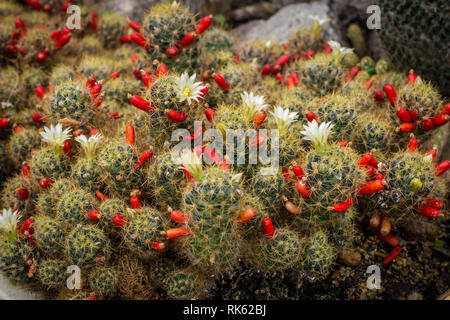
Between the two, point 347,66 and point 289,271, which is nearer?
point 289,271

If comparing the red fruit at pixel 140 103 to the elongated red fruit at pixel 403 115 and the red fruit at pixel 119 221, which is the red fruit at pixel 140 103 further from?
the elongated red fruit at pixel 403 115

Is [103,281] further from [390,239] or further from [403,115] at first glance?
[403,115]

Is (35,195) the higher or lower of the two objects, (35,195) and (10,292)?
the higher

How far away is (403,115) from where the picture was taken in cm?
344

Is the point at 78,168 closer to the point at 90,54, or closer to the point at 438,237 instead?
the point at 90,54

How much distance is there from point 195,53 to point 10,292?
2.60m

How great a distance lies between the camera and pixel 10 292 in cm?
321

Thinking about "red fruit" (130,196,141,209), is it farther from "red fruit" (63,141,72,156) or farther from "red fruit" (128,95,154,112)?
"red fruit" (63,141,72,156)

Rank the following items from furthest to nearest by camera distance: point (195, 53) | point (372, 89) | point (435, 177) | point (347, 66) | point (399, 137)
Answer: point (347, 66) → point (372, 89) → point (195, 53) → point (399, 137) → point (435, 177)

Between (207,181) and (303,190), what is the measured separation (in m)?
0.72

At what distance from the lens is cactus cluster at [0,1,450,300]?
2859mm

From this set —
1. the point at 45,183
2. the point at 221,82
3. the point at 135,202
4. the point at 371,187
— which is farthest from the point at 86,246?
the point at 371,187

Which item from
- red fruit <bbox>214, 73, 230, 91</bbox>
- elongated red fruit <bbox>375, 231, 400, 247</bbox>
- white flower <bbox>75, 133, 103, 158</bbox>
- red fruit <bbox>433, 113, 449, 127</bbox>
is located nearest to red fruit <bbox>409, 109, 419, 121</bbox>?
red fruit <bbox>433, 113, 449, 127</bbox>
